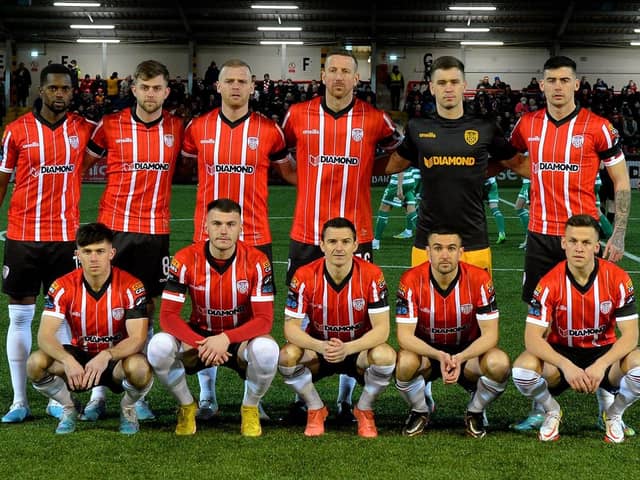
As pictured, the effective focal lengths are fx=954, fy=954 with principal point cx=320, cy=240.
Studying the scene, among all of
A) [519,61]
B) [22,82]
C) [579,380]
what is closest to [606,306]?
[579,380]

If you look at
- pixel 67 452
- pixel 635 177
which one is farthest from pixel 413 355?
pixel 635 177

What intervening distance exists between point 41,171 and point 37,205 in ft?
0.63

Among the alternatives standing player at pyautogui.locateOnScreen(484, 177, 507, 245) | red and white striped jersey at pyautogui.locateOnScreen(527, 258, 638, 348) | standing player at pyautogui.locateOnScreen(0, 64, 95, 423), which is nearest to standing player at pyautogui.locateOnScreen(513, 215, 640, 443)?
red and white striped jersey at pyautogui.locateOnScreen(527, 258, 638, 348)

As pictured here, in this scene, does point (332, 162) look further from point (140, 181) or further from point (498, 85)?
point (498, 85)

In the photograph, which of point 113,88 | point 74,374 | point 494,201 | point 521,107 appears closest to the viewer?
point 74,374

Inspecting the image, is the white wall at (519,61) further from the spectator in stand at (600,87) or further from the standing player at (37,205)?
the standing player at (37,205)

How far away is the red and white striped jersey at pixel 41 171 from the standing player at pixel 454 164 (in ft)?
6.45

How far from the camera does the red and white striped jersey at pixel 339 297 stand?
5.00m

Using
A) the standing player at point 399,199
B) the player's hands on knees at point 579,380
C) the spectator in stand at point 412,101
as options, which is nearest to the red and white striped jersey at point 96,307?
the player's hands on knees at point 579,380

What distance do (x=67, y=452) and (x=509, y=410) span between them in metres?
2.44

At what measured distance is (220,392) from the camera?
5.84 metres

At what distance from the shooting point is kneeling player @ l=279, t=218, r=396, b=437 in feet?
16.0

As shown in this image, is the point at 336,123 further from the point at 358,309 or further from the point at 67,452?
the point at 67,452

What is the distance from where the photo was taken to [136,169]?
17.9 feet
